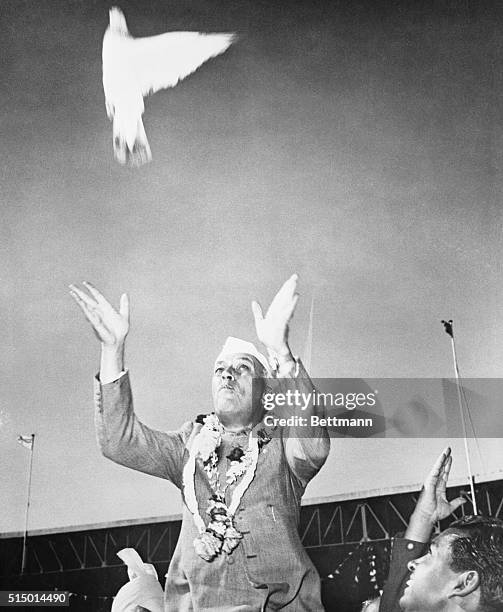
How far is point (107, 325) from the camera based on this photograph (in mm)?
3064

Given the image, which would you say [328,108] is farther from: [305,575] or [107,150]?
[305,575]

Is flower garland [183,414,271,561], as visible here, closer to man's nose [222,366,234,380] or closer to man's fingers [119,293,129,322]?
man's nose [222,366,234,380]

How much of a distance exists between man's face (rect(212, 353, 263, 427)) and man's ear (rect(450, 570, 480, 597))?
2.89 feet

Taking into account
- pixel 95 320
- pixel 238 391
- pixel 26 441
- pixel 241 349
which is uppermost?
pixel 95 320

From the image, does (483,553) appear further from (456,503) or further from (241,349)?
(241,349)

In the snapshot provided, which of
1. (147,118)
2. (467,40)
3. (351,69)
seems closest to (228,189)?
(147,118)

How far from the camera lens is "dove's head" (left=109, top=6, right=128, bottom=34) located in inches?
143

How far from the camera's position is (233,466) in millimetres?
2938

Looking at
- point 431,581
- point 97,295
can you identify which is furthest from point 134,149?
point 431,581

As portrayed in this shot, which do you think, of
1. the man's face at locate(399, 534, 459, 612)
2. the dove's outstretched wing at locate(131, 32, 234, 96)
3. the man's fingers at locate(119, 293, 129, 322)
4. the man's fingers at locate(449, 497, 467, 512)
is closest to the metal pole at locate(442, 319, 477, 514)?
the man's fingers at locate(449, 497, 467, 512)

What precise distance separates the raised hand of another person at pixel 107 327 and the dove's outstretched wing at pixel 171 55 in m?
0.99

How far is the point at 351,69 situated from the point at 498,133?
0.67 m

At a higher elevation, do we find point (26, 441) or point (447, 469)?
point (26, 441)

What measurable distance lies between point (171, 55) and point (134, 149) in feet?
1.47
